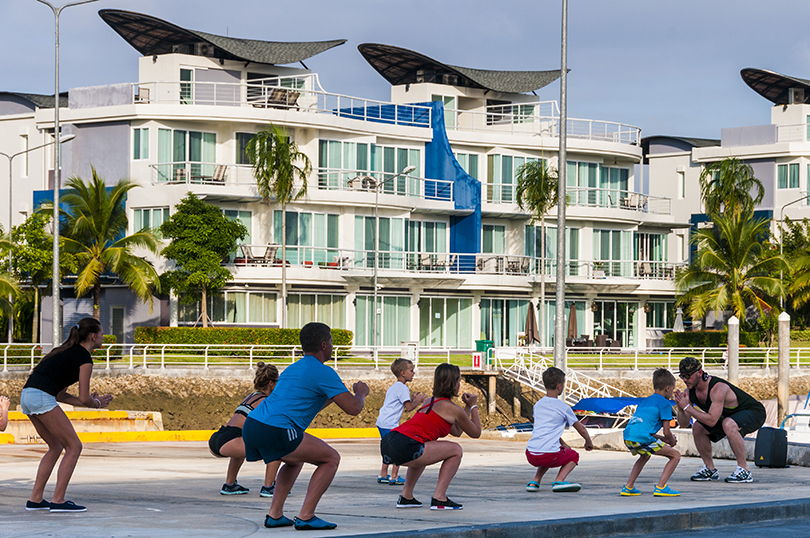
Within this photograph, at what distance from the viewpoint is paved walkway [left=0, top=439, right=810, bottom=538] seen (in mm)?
8609

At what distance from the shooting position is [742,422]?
40.6 feet

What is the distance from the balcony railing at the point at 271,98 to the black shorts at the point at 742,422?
3296 cm

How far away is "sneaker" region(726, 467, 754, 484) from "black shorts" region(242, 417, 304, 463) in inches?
243

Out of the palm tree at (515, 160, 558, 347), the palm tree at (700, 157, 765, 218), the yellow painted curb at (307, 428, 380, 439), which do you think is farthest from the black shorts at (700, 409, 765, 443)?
the palm tree at (700, 157, 765, 218)

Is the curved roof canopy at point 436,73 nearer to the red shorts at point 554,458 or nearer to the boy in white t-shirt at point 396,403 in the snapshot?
the boy in white t-shirt at point 396,403

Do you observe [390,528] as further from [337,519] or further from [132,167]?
[132,167]

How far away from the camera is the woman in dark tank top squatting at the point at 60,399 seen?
932 centimetres

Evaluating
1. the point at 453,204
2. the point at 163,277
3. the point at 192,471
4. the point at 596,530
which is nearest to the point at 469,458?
the point at 192,471

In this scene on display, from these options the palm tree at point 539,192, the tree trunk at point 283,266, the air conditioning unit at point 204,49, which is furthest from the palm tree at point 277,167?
the palm tree at point 539,192

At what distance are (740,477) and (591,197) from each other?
42.5 m

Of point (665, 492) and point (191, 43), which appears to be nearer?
point (665, 492)

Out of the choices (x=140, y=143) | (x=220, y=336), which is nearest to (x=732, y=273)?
(x=220, y=336)

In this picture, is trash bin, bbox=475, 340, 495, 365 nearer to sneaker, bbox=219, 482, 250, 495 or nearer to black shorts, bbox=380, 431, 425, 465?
sneaker, bbox=219, 482, 250, 495

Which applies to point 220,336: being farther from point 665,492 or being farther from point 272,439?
point 272,439
